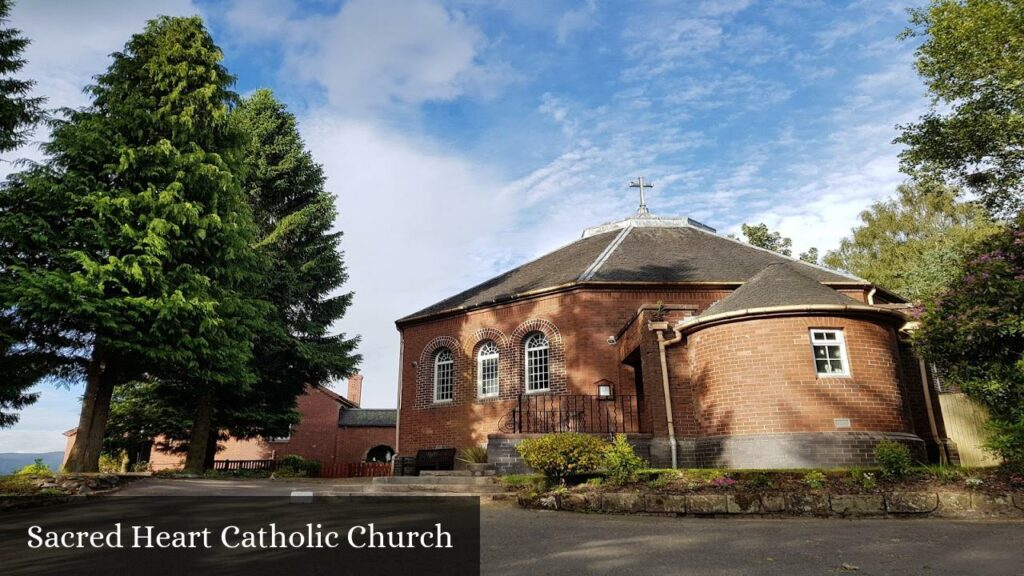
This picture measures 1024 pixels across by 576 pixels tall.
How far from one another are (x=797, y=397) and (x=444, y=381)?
1170 cm

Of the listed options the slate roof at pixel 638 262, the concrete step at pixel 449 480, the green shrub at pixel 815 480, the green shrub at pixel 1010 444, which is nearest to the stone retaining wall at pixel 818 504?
the green shrub at pixel 815 480

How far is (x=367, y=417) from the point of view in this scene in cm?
3488

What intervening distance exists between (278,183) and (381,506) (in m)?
16.5

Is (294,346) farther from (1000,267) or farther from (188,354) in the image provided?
(1000,267)

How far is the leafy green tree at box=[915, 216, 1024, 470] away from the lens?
8.95 metres

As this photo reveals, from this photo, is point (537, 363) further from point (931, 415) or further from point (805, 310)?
point (931, 415)

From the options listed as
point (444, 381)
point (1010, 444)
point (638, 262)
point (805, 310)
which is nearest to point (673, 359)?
point (805, 310)

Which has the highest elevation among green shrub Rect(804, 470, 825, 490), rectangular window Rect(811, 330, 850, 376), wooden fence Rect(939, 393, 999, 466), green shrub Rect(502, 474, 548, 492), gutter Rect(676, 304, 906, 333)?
gutter Rect(676, 304, 906, 333)

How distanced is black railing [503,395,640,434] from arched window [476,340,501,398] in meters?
1.66

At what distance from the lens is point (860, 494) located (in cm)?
746

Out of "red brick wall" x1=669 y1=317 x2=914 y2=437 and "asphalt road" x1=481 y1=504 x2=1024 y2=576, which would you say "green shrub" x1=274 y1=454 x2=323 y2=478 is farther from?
"asphalt road" x1=481 y1=504 x2=1024 y2=576

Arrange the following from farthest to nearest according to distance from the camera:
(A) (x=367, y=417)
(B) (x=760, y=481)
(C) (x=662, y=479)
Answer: (A) (x=367, y=417) → (C) (x=662, y=479) → (B) (x=760, y=481)

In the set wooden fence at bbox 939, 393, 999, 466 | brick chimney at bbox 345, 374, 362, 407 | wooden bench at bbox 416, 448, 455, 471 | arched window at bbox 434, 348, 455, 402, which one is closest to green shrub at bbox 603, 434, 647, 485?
wooden bench at bbox 416, 448, 455, 471

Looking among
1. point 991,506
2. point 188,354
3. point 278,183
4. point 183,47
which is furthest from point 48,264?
point 991,506
